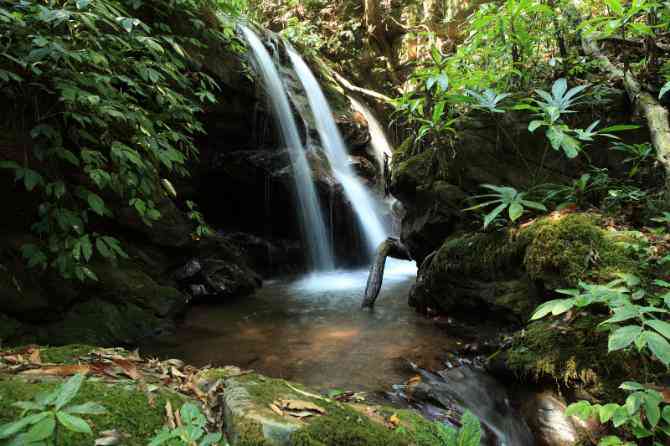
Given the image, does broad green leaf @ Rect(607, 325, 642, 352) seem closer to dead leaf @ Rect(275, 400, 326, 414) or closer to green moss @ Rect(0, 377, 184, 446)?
dead leaf @ Rect(275, 400, 326, 414)

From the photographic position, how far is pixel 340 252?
9.03 metres

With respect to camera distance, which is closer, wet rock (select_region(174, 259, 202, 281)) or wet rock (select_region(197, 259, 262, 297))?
wet rock (select_region(174, 259, 202, 281))

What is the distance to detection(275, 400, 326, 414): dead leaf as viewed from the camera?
1458 millimetres

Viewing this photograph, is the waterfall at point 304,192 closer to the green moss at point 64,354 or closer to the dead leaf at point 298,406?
the green moss at point 64,354

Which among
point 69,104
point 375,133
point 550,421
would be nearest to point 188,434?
point 550,421

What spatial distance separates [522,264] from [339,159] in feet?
24.4

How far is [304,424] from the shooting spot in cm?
132

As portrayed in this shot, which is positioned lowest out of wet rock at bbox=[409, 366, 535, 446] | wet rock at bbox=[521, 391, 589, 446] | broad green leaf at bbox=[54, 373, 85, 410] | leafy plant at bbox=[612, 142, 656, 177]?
wet rock at bbox=[409, 366, 535, 446]

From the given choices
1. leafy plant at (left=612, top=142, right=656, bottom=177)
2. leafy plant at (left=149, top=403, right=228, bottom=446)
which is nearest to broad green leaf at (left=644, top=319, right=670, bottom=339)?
leafy plant at (left=149, top=403, right=228, bottom=446)

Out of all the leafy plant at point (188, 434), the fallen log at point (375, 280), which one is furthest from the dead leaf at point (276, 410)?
the fallen log at point (375, 280)

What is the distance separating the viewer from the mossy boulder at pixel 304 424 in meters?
1.24

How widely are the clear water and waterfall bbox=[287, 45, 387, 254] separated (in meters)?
3.25

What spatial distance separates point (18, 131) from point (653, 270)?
4638mm

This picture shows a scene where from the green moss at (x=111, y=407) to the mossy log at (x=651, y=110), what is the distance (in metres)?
3.54
